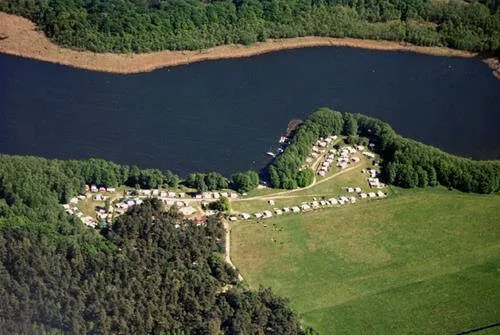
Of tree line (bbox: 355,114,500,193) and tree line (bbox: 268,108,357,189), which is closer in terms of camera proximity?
tree line (bbox: 268,108,357,189)

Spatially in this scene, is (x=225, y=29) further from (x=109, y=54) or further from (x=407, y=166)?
(x=407, y=166)

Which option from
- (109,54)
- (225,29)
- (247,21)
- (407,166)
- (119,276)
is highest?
(247,21)

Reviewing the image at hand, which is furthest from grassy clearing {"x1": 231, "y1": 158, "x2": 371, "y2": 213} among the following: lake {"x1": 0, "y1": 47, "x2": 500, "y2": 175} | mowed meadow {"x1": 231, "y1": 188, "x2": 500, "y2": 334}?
lake {"x1": 0, "y1": 47, "x2": 500, "y2": 175}

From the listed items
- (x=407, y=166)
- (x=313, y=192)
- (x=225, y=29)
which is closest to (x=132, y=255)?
(x=313, y=192)

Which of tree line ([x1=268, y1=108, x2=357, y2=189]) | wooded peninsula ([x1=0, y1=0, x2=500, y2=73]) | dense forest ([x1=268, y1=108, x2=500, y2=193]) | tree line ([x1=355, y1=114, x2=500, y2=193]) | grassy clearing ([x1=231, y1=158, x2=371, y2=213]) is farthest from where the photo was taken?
wooded peninsula ([x1=0, y1=0, x2=500, y2=73])

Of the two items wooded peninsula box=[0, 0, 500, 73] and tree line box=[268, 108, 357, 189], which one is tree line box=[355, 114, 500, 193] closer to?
tree line box=[268, 108, 357, 189]

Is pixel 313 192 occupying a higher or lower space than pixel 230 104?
lower

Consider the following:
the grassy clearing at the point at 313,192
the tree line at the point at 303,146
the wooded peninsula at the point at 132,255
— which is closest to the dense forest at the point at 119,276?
the wooded peninsula at the point at 132,255

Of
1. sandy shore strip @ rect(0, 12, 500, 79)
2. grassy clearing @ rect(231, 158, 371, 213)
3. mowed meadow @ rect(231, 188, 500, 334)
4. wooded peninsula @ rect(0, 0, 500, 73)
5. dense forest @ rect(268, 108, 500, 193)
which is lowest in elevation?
mowed meadow @ rect(231, 188, 500, 334)
